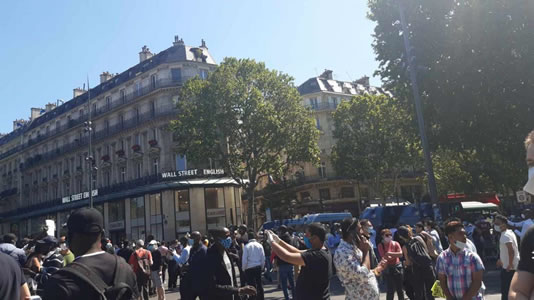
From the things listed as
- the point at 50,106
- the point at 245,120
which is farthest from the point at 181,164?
the point at 50,106

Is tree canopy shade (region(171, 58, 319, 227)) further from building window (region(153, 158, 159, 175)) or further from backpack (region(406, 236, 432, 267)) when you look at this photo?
backpack (region(406, 236, 432, 267))

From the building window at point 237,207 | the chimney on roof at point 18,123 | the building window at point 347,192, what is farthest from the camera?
the chimney on roof at point 18,123

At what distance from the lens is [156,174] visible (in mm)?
39281

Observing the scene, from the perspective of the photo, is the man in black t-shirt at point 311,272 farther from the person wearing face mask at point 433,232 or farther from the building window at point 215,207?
Answer: the building window at point 215,207

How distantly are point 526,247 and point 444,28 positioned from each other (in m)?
19.0

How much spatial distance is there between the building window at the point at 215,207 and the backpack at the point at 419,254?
32082 mm

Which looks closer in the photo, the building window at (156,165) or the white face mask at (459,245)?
A: the white face mask at (459,245)

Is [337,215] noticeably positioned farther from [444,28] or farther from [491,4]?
[491,4]

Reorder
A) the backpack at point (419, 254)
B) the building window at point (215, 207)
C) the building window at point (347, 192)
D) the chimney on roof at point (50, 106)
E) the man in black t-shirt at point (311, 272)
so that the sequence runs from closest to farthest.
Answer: the man in black t-shirt at point (311, 272)
the backpack at point (419, 254)
the building window at point (215, 207)
the building window at point (347, 192)
the chimney on roof at point (50, 106)

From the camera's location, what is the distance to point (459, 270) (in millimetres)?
5137

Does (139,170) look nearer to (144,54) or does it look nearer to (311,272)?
(144,54)

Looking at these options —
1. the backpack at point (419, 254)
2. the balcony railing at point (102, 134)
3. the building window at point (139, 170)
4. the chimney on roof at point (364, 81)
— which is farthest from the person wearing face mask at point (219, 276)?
the chimney on roof at point (364, 81)

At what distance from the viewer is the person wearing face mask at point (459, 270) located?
5.04 metres

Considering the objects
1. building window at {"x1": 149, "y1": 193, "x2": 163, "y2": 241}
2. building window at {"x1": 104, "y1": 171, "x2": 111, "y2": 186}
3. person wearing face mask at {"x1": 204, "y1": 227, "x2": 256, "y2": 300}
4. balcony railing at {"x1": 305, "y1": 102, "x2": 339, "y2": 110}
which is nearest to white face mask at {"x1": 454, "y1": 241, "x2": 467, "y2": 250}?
person wearing face mask at {"x1": 204, "y1": 227, "x2": 256, "y2": 300}
